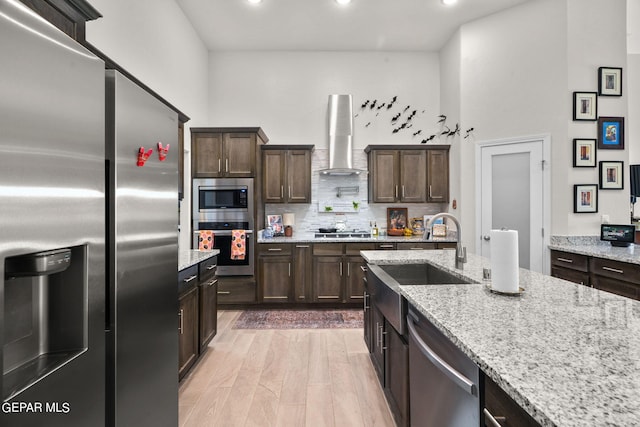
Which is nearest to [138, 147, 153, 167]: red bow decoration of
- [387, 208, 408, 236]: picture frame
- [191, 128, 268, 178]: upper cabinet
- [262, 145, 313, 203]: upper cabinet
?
[191, 128, 268, 178]: upper cabinet

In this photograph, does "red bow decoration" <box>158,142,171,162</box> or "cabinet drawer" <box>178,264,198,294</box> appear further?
"cabinet drawer" <box>178,264,198,294</box>

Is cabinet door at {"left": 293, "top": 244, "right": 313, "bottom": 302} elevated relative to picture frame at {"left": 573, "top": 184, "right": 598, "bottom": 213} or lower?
lower

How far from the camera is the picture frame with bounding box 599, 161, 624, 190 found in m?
3.63

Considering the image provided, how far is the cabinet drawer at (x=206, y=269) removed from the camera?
2.74 metres

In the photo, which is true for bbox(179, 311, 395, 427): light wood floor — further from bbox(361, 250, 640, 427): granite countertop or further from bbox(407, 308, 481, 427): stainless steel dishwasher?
bbox(361, 250, 640, 427): granite countertop

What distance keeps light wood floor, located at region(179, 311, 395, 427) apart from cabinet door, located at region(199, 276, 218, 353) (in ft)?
0.65

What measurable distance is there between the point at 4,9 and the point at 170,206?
997 millimetres

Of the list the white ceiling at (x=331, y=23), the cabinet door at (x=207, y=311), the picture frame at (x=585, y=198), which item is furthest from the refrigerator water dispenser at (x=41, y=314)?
the picture frame at (x=585, y=198)

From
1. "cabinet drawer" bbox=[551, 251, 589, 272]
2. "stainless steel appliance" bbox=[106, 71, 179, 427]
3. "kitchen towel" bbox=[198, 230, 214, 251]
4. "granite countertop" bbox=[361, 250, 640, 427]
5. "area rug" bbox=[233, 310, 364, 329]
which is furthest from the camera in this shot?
"kitchen towel" bbox=[198, 230, 214, 251]

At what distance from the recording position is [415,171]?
4754 millimetres

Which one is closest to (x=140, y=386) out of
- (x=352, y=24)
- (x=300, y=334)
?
(x=300, y=334)

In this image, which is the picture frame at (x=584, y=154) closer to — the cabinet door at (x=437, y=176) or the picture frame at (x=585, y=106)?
the picture frame at (x=585, y=106)

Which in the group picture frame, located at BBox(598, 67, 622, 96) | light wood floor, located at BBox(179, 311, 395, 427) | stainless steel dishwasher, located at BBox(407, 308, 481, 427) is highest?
picture frame, located at BBox(598, 67, 622, 96)

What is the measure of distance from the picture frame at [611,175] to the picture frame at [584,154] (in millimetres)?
114
